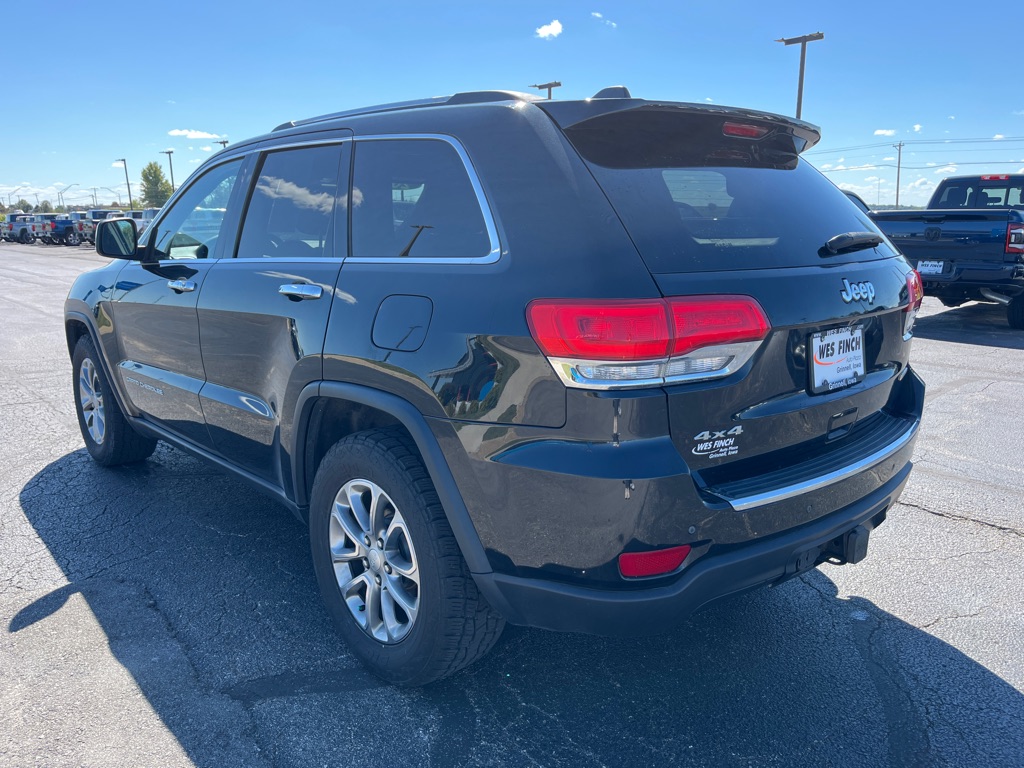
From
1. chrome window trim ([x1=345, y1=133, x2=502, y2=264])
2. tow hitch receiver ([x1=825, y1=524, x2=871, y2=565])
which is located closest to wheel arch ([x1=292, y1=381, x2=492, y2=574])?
chrome window trim ([x1=345, y1=133, x2=502, y2=264])

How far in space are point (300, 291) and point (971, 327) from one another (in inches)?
393

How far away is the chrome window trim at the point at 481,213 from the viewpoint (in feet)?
7.52

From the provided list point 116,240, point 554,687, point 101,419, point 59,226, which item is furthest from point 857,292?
point 59,226

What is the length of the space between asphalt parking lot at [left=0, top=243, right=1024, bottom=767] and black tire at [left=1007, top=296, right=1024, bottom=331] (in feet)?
22.5

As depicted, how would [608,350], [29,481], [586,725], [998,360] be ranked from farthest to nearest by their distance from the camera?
1. [998,360]
2. [29,481]
3. [586,725]
4. [608,350]

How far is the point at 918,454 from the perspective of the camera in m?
4.97

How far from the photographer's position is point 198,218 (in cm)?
386

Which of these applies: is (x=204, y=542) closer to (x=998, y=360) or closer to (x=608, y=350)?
(x=608, y=350)

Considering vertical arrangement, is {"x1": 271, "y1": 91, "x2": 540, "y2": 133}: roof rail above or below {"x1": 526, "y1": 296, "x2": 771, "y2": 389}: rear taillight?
above

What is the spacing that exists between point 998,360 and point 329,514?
24.7ft

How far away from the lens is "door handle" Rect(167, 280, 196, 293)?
3.62m

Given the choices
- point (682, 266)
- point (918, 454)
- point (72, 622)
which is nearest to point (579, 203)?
point (682, 266)

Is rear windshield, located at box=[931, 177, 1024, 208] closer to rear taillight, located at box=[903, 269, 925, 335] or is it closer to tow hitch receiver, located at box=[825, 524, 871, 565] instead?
rear taillight, located at box=[903, 269, 925, 335]

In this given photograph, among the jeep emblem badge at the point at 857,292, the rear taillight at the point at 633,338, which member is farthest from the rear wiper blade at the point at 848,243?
the rear taillight at the point at 633,338
